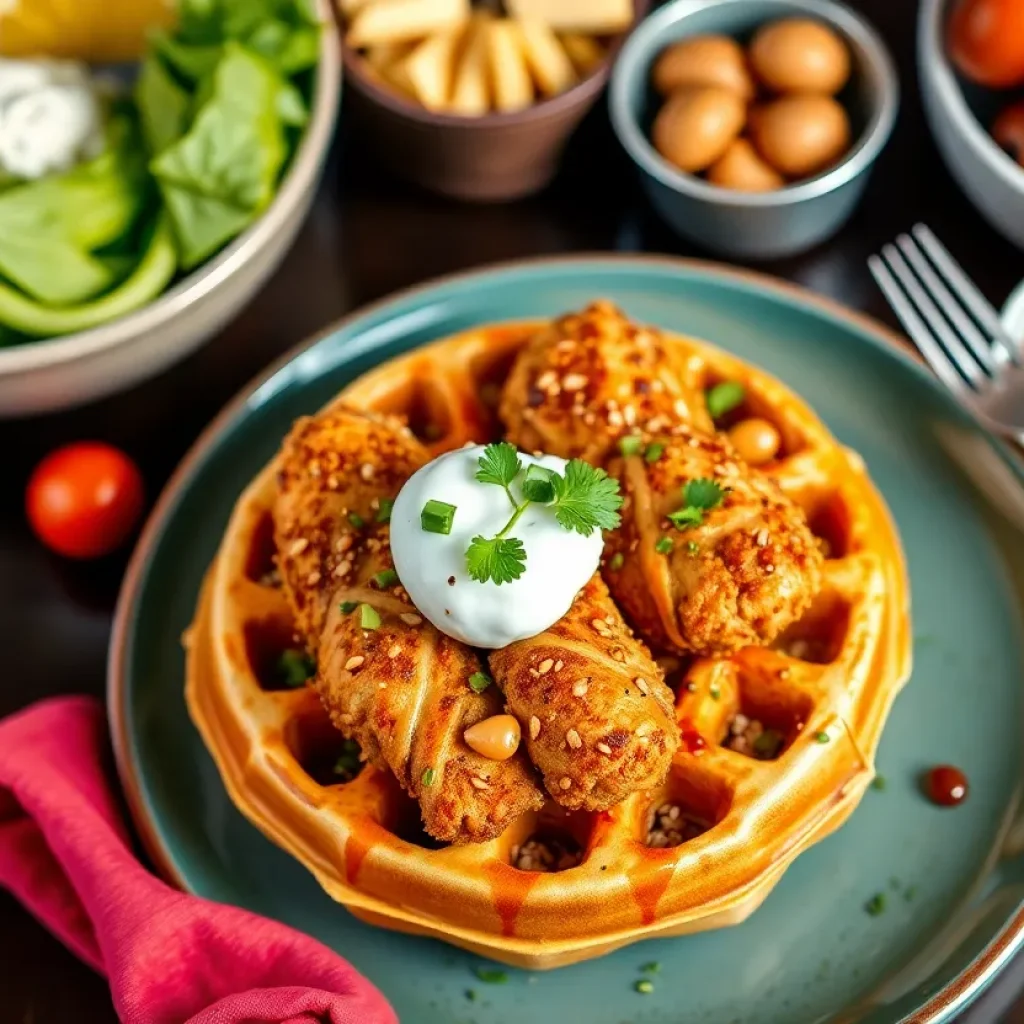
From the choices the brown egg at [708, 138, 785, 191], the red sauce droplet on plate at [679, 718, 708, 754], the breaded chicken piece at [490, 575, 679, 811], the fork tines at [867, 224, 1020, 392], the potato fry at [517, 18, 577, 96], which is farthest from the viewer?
the potato fry at [517, 18, 577, 96]

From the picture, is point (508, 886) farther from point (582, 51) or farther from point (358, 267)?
point (582, 51)

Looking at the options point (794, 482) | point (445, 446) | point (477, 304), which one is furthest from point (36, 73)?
point (794, 482)

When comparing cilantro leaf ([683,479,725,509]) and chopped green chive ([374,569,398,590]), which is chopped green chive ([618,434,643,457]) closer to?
cilantro leaf ([683,479,725,509])

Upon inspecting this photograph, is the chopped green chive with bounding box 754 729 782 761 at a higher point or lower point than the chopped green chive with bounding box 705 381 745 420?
lower

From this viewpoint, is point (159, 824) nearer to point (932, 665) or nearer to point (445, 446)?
point (445, 446)

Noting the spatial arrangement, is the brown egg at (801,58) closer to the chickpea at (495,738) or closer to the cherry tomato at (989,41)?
the cherry tomato at (989,41)

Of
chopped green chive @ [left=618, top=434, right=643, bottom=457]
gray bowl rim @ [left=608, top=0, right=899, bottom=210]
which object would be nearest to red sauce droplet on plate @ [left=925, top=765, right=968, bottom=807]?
chopped green chive @ [left=618, top=434, right=643, bottom=457]

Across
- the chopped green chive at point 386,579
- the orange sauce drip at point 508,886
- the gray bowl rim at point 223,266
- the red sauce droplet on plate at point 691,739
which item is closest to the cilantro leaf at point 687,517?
the red sauce droplet on plate at point 691,739
